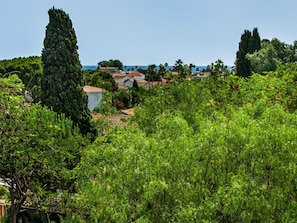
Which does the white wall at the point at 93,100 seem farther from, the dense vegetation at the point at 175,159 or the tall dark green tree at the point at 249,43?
the dense vegetation at the point at 175,159

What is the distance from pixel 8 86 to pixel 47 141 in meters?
2.04

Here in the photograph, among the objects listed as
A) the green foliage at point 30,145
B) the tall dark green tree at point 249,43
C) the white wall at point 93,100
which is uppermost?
the tall dark green tree at point 249,43

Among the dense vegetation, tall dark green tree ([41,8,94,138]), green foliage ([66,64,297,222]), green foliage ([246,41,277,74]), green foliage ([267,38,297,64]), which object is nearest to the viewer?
green foliage ([66,64,297,222])

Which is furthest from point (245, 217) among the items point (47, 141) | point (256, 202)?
point (47, 141)

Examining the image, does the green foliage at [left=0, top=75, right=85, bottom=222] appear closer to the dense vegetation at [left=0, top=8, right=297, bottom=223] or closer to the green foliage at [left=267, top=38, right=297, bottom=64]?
the dense vegetation at [left=0, top=8, right=297, bottom=223]

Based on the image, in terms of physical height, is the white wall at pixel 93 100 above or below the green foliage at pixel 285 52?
below

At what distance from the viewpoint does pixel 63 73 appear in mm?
22234

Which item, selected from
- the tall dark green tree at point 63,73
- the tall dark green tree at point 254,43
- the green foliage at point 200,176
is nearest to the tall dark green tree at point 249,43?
the tall dark green tree at point 254,43

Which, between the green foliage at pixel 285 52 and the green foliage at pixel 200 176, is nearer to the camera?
the green foliage at pixel 200 176

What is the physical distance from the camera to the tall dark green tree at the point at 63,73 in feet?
71.6

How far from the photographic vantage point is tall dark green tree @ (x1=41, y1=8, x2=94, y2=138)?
21.8 meters

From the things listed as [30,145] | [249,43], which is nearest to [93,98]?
[249,43]

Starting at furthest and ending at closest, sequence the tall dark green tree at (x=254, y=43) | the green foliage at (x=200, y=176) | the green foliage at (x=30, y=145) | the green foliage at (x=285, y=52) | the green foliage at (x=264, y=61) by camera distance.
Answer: the tall dark green tree at (x=254, y=43), the green foliage at (x=285, y=52), the green foliage at (x=264, y=61), the green foliage at (x=30, y=145), the green foliage at (x=200, y=176)

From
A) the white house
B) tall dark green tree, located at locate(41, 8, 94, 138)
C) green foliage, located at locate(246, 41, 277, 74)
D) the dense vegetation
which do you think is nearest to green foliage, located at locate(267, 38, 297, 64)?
green foliage, located at locate(246, 41, 277, 74)
